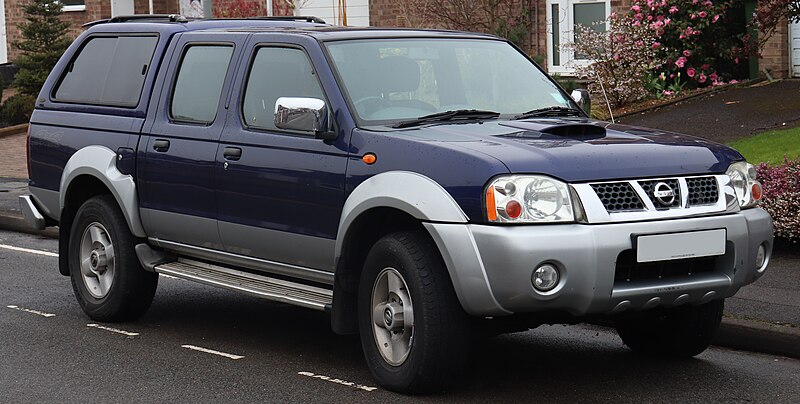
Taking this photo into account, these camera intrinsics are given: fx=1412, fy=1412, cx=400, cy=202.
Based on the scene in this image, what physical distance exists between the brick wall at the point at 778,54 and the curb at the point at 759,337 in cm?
1215

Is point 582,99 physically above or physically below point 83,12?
below

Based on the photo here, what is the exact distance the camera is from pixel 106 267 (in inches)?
350

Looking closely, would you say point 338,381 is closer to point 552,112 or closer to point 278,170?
point 278,170

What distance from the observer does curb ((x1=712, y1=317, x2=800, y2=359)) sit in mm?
7762

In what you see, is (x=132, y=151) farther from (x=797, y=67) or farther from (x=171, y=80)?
(x=797, y=67)

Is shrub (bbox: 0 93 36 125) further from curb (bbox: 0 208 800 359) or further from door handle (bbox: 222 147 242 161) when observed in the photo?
→ curb (bbox: 0 208 800 359)

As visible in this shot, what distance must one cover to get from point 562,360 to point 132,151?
2.87 m

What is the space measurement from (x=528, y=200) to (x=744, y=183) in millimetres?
1335

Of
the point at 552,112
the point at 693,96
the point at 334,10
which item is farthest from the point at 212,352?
the point at 334,10

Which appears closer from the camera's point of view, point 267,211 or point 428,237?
point 428,237

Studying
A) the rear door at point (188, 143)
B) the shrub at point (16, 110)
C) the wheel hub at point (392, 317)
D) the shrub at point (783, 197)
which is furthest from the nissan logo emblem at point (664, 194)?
the shrub at point (16, 110)

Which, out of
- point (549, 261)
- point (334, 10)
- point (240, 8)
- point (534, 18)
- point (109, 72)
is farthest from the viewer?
point (240, 8)

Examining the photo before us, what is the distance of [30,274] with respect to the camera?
1128 centimetres

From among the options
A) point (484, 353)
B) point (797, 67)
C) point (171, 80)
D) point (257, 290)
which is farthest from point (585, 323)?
point (797, 67)
